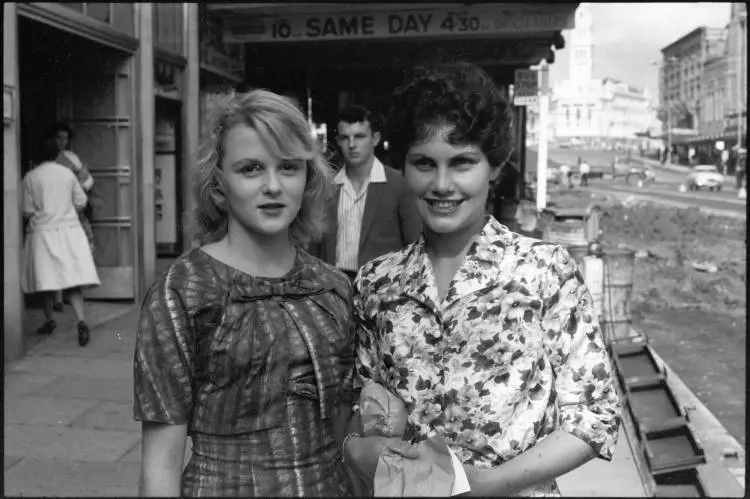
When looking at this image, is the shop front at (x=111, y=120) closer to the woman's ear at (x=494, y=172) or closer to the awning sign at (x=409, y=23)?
the awning sign at (x=409, y=23)

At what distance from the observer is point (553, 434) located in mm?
1660

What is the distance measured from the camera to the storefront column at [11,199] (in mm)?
6578

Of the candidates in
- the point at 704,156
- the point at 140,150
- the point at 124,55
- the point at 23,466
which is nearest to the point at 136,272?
the point at 140,150

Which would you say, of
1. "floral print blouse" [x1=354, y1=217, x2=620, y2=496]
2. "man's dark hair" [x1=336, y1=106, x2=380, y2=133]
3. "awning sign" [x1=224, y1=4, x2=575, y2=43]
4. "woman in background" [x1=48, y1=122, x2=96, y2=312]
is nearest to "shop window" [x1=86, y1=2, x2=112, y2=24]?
"woman in background" [x1=48, y1=122, x2=96, y2=312]

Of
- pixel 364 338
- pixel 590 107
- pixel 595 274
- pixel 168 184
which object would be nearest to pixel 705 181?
pixel 168 184

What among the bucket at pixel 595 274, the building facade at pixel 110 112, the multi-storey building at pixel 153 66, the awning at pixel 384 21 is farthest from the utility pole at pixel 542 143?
the building facade at pixel 110 112

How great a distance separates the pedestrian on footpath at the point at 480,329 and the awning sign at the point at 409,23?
9.50m

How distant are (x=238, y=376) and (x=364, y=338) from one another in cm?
32

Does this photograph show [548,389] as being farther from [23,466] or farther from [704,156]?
[704,156]

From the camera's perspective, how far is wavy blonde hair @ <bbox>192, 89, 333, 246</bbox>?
1774mm

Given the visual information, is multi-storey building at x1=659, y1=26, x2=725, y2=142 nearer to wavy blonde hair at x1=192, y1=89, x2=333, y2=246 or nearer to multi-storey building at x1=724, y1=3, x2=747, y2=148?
multi-storey building at x1=724, y1=3, x2=747, y2=148

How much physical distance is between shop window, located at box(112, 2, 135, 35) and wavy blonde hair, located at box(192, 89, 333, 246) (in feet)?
25.0

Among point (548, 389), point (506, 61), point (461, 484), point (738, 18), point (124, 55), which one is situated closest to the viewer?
point (461, 484)

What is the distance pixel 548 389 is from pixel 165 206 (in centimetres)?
1066
